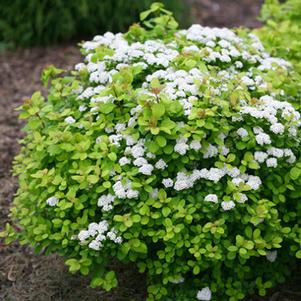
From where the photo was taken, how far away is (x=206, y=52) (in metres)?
3.06

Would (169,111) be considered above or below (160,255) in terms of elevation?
above

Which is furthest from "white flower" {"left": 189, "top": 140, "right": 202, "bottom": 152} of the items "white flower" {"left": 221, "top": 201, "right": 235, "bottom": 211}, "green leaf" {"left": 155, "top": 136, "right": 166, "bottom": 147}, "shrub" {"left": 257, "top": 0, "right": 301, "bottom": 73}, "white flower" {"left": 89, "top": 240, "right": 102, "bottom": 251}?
"shrub" {"left": 257, "top": 0, "right": 301, "bottom": 73}

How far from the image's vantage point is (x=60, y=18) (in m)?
5.72

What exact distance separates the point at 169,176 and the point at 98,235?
0.40 metres

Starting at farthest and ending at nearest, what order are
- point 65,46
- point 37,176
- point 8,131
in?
point 65,46 → point 8,131 → point 37,176

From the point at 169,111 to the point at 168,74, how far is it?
0.99ft

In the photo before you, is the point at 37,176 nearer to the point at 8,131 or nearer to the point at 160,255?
the point at 160,255

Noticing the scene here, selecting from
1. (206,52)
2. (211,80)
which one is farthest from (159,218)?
(206,52)

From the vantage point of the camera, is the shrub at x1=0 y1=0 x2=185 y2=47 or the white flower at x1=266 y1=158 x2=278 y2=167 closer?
the white flower at x1=266 y1=158 x2=278 y2=167

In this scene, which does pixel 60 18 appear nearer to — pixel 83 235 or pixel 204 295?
pixel 83 235

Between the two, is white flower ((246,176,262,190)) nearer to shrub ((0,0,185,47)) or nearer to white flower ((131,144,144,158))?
white flower ((131,144,144,158))

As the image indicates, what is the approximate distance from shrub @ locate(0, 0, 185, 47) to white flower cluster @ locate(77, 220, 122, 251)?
133 inches

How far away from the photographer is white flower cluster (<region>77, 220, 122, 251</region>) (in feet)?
8.55

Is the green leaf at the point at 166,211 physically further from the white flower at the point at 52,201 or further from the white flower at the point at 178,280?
the white flower at the point at 52,201
